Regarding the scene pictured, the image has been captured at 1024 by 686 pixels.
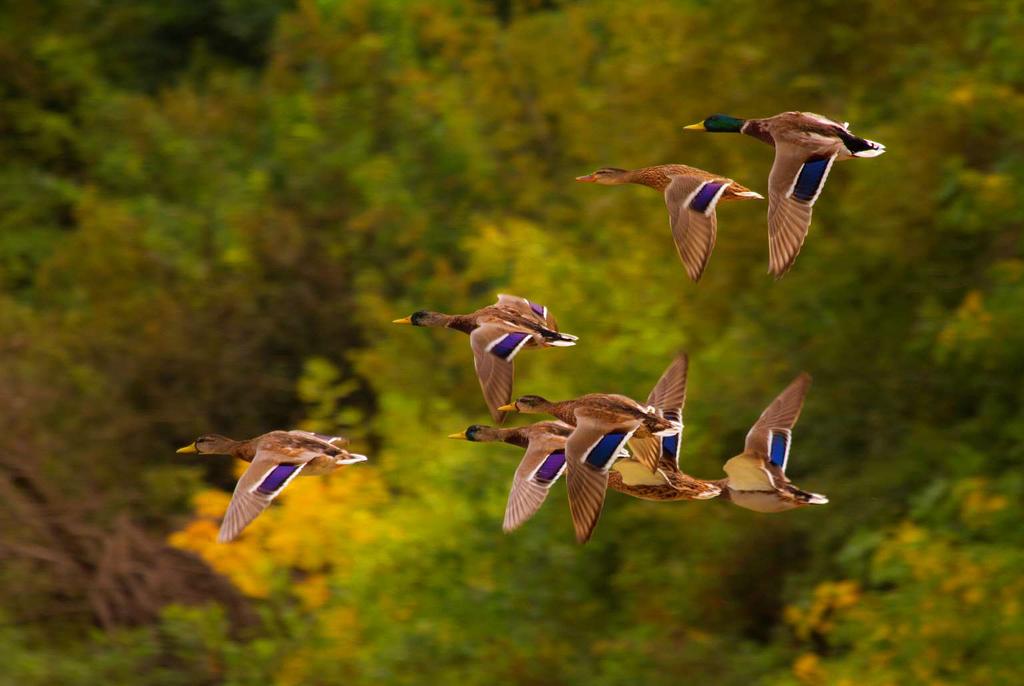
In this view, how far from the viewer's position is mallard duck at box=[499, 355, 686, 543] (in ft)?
18.3

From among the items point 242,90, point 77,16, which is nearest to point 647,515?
point 242,90

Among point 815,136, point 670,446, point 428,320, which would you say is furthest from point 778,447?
point 428,320

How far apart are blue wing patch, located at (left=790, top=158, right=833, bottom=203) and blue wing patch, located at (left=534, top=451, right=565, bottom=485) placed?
1.18 meters

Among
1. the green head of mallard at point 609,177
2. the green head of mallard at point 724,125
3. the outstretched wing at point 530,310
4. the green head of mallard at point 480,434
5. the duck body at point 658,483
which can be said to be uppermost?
the green head of mallard at point 724,125

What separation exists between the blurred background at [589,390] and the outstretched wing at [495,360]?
3.35 m

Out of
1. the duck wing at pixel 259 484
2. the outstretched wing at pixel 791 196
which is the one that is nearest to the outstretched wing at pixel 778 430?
the outstretched wing at pixel 791 196

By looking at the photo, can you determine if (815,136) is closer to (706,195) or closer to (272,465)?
(706,195)

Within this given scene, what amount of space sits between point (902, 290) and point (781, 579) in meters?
1.84

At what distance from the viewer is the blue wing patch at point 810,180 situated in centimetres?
616

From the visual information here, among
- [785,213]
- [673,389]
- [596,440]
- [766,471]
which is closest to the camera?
[596,440]

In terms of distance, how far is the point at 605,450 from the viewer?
18.8 ft

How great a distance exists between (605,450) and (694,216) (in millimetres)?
1025

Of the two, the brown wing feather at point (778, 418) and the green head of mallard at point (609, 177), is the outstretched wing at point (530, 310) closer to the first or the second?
the green head of mallard at point (609, 177)

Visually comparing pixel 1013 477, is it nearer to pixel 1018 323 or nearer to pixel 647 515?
pixel 1018 323
